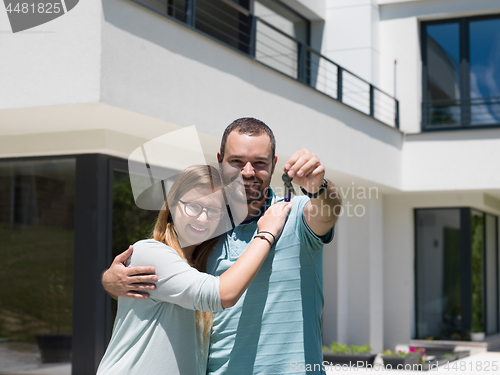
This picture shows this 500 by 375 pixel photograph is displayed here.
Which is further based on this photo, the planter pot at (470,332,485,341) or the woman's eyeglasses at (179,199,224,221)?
the planter pot at (470,332,485,341)

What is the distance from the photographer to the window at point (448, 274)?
12.0 metres

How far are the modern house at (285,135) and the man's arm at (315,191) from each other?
9.99 feet

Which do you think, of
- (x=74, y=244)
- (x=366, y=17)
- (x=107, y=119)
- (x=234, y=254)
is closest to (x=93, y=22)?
(x=107, y=119)

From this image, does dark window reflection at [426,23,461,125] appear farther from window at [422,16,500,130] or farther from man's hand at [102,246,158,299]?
man's hand at [102,246,158,299]

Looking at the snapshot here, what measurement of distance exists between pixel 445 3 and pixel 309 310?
10666mm

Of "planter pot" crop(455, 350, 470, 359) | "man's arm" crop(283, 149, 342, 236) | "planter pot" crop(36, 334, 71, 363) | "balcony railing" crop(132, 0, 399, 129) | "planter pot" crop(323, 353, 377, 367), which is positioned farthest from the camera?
"planter pot" crop(455, 350, 470, 359)

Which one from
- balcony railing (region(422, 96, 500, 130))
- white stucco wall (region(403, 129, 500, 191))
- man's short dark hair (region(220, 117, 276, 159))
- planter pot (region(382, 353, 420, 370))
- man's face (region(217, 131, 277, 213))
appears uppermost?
balcony railing (region(422, 96, 500, 130))

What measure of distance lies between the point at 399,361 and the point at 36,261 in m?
5.10

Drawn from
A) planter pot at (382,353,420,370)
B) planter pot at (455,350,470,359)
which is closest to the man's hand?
planter pot at (382,353,420,370)

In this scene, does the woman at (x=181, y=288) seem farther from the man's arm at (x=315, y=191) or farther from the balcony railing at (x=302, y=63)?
the balcony railing at (x=302, y=63)

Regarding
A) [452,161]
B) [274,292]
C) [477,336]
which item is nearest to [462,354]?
[477,336]

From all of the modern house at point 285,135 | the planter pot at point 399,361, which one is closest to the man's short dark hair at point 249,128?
the modern house at point 285,135

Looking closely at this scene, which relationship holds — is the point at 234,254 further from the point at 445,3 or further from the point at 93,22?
the point at 445,3

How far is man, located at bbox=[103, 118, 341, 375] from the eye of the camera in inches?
81.9
